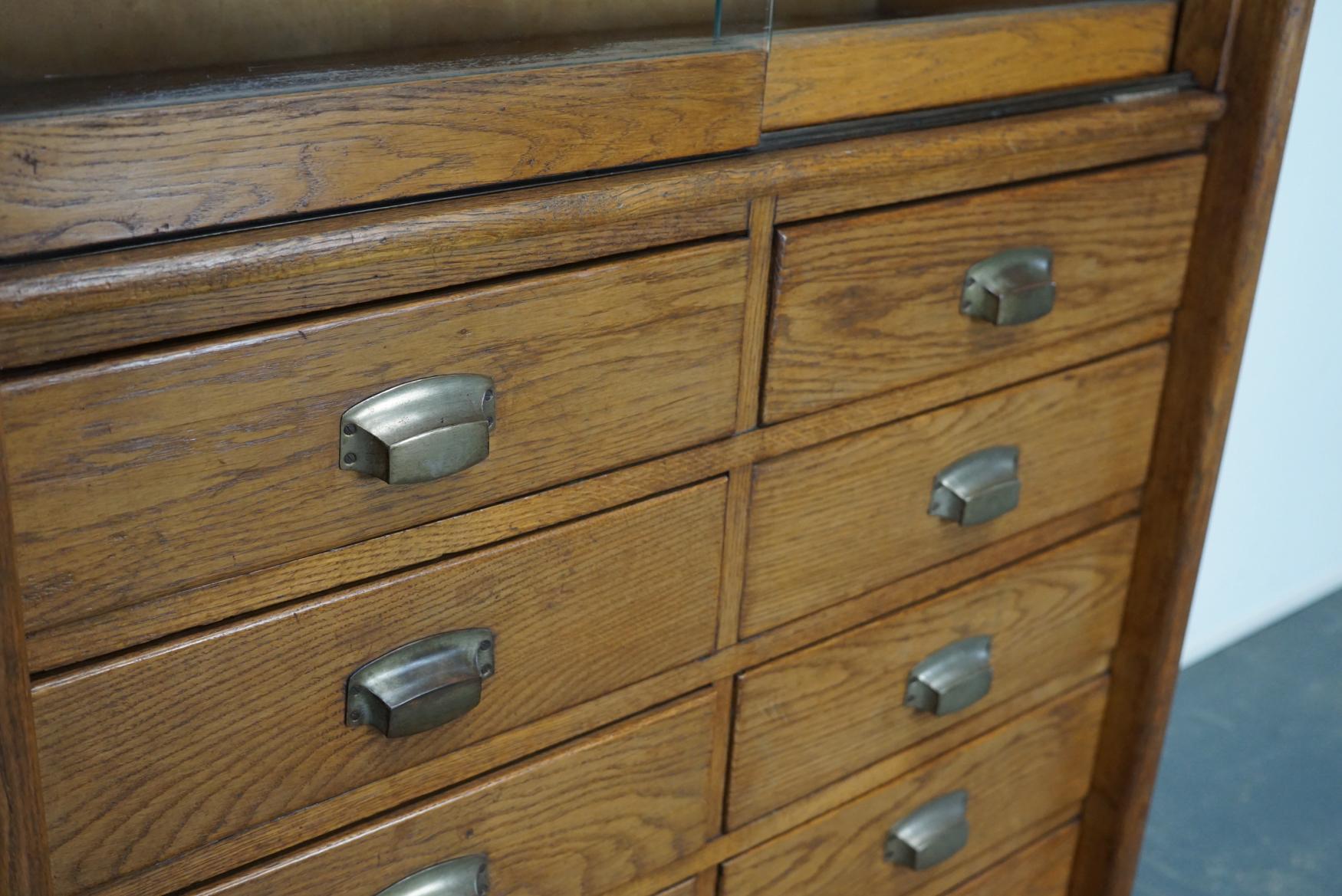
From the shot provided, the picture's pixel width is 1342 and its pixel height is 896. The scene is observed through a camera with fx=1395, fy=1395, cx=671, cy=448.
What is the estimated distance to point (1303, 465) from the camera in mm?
2182

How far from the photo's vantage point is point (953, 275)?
104cm

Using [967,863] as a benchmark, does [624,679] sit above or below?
above

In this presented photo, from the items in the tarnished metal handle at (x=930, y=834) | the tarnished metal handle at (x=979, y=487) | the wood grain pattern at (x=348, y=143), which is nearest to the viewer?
the wood grain pattern at (x=348, y=143)

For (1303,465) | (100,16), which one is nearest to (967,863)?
(100,16)

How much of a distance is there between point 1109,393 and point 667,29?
0.55 metres

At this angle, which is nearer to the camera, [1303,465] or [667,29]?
[667,29]

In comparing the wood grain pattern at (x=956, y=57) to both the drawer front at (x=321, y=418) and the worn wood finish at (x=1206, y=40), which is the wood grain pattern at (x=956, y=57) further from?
the drawer front at (x=321, y=418)

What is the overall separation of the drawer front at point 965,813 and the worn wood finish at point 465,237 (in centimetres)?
52

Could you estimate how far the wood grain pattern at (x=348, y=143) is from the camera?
2.09 feet

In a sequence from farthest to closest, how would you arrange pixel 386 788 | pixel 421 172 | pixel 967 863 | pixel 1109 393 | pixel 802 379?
pixel 967 863 < pixel 1109 393 < pixel 802 379 < pixel 386 788 < pixel 421 172

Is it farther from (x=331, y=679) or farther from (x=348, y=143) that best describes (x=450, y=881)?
(x=348, y=143)

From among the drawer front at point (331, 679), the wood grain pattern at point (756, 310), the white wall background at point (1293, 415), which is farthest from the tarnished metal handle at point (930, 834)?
A: the white wall background at point (1293, 415)

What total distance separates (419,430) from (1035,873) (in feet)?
3.11

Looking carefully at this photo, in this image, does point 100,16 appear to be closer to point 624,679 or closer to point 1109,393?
point 624,679
